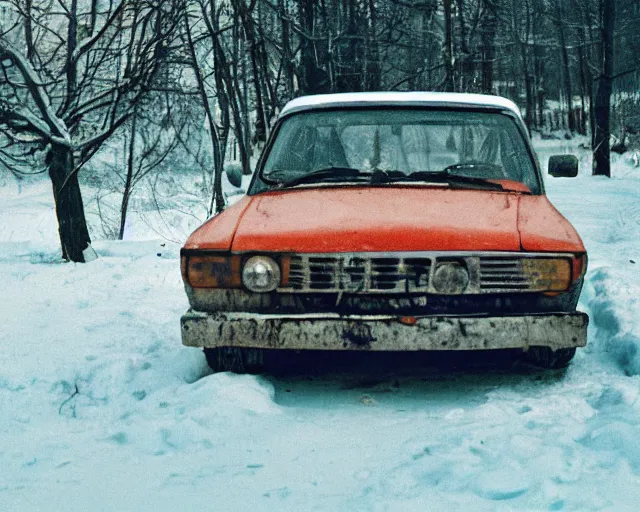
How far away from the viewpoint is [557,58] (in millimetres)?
55469

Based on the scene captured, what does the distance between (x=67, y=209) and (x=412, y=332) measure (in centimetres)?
719

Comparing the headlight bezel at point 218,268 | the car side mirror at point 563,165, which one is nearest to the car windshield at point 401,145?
the car side mirror at point 563,165

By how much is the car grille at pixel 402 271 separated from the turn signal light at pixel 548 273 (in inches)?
0.9

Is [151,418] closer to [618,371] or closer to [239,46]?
[618,371]

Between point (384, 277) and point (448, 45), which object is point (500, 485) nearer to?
point (384, 277)

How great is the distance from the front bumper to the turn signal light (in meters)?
0.13

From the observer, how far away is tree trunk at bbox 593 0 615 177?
1984 cm

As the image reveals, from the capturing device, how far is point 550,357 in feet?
13.4

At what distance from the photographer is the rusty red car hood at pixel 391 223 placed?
138 inches

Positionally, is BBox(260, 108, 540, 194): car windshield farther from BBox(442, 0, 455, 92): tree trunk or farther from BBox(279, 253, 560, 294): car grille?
BBox(442, 0, 455, 92): tree trunk

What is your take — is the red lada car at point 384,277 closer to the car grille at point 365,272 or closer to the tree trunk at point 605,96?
the car grille at point 365,272

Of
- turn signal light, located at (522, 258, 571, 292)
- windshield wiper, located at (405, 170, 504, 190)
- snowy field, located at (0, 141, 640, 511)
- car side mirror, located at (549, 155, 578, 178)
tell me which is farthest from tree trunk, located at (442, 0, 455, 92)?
turn signal light, located at (522, 258, 571, 292)

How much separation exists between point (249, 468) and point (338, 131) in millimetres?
2502

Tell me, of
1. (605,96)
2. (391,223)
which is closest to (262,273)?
(391,223)
